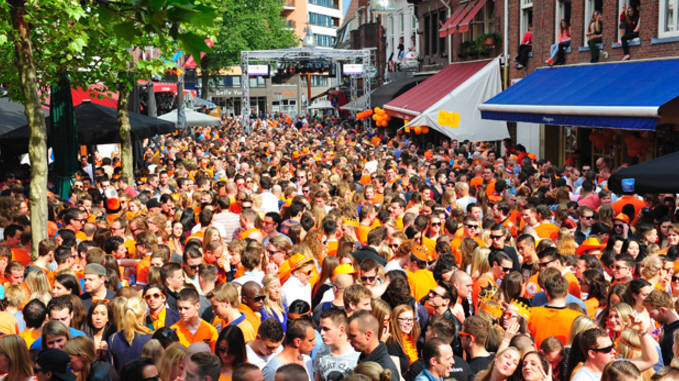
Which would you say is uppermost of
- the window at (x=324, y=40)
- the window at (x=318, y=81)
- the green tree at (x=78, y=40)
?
the window at (x=324, y=40)

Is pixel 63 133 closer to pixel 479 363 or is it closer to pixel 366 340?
pixel 366 340

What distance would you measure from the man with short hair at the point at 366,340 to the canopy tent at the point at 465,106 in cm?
1850

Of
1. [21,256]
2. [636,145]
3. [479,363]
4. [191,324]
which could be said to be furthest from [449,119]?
[479,363]

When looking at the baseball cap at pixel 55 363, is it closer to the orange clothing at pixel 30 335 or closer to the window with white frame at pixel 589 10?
the orange clothing at pixel 30 335

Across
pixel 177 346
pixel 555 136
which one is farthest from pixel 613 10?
pixel 177 346

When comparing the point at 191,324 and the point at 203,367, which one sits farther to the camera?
the point at 191,324

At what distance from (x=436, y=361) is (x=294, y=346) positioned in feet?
3.25

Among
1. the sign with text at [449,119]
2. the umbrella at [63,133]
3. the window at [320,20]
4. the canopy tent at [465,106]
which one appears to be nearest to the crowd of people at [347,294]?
the umbrella at [63,133]

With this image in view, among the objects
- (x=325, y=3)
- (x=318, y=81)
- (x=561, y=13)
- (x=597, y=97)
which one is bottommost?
(x=318, y=81)

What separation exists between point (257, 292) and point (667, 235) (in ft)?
17.0

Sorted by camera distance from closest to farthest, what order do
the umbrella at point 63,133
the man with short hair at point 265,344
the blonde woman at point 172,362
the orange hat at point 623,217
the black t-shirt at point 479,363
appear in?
the blonde woman at point 172,362 → the man with short hair at point 265,344 → the black t-shirt at point 479,363 → the orange hat at point 623,217 → the umbrella at point 63,133

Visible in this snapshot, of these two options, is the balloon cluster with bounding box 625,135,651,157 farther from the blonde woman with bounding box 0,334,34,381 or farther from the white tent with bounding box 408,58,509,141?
the blonde woman with bounding box 0,334,34,381

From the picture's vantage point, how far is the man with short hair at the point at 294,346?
18.4ft

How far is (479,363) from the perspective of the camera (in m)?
5.97
